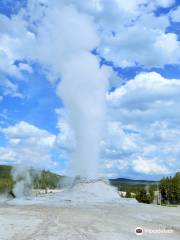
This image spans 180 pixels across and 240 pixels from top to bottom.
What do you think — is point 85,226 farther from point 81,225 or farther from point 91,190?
point 91,190

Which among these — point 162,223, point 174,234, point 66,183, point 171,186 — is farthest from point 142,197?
point 174,234

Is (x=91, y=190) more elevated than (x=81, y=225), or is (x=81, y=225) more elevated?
(x=91, y=190)

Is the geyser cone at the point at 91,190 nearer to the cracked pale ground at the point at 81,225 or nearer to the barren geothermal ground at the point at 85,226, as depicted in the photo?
the barren geothermal ground at the point at 85,226

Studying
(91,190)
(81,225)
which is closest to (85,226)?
(81,225)

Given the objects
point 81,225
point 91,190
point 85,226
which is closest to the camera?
point 85,226

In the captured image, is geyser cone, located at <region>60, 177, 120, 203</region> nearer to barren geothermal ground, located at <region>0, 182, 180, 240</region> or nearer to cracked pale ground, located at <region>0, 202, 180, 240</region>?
barren geothermal ground, located at <region>0, 182, 180, 240</region>

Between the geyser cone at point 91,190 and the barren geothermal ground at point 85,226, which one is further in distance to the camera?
the geyser cone at point 91,190

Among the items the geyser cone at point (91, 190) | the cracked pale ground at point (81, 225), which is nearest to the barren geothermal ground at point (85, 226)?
the cracked pale ground at point (81, 225)

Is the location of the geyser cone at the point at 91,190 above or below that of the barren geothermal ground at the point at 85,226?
above

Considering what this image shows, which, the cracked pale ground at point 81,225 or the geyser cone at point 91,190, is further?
the geyser cone at point 91,190


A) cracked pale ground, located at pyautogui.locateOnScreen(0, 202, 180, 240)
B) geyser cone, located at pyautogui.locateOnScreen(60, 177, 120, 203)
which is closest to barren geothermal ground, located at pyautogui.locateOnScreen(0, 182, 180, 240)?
cracked pale ground, located at pyautogui.locateOnScreen(0, 202, 180, 240)

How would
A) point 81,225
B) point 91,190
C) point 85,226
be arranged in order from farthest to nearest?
point 91,190
point 81,225
point 85,226

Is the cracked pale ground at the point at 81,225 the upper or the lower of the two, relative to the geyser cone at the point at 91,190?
lower

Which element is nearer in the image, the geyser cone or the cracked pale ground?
the cracked pale ground
